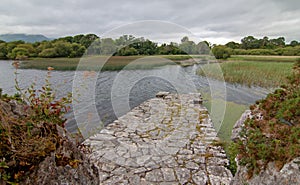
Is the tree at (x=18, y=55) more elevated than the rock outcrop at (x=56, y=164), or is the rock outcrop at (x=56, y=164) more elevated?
the tree at (x=18, y=55)

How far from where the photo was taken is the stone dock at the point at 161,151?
2838mm

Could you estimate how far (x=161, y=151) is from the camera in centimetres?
362

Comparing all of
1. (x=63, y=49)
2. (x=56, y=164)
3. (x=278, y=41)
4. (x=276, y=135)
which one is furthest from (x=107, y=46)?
(x=278, y=41)

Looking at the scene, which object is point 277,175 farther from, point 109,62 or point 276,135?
point 109,62

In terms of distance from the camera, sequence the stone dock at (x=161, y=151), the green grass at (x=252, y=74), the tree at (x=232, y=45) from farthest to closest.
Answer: the tree at (x=232, y=45), the green grass at (x=252, y=74), the stone dock at (x=161, y=151)

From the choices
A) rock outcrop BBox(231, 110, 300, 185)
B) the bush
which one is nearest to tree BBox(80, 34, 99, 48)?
the bush

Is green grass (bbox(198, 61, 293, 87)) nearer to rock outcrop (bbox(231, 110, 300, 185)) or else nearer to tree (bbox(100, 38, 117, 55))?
tree (bbox(100, 38, 117, 55))

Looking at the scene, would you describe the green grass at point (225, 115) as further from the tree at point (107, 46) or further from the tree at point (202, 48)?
the tree at point (107, 46)

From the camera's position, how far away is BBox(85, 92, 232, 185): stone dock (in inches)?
112

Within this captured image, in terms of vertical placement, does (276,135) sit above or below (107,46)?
below

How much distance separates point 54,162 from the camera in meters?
1.54

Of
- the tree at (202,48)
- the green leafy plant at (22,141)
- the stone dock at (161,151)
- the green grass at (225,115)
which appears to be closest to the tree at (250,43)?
the tree at (202,48)

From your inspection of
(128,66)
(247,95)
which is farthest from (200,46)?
(128,66)

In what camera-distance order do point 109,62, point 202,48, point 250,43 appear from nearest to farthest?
point 202,48, point 109,62, point 250,43
